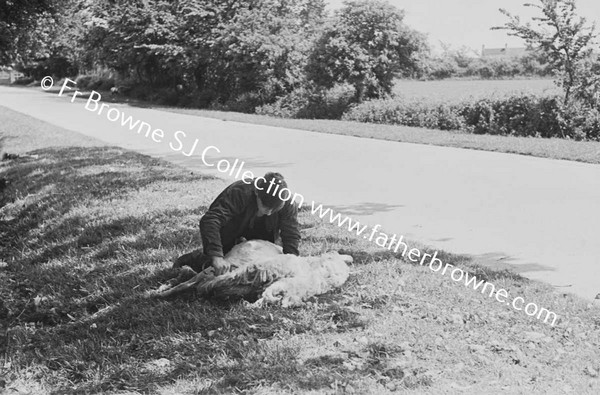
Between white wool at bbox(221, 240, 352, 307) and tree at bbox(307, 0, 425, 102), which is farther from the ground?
tree at bbox(307, 0, 425, 102)

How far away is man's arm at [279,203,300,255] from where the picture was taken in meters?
5.70

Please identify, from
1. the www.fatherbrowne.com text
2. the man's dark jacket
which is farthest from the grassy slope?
the man's dark jacket

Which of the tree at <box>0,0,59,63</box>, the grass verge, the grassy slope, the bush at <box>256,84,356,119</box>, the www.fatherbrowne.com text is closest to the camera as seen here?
the grassy slope

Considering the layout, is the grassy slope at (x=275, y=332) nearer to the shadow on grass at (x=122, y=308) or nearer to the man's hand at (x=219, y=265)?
the shadow on grass at (x=122, y=308)

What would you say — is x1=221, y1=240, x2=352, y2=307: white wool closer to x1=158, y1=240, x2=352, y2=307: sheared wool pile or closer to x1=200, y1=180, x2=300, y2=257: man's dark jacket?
x1=158, y1=240, x2=352, y2=307: sheared wool pile

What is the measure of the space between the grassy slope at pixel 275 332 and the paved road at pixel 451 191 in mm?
730

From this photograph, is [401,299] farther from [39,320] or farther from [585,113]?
[585,113]

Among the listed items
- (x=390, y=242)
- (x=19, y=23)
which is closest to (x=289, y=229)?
(x=390, y=242)

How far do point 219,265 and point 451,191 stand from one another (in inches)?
216

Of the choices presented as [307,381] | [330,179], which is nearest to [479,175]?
[330,179]

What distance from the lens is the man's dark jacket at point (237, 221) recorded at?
5.31 meters

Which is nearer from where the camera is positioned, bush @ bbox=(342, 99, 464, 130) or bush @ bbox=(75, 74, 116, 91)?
bush @ bbox=(342, 99, 464, 130)

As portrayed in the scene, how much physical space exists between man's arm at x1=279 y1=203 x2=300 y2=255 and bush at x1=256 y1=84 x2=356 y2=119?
18.9 m

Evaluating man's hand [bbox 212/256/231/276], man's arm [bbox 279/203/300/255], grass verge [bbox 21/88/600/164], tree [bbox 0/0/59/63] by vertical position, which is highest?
tree [bbox 0/0/59/63]
